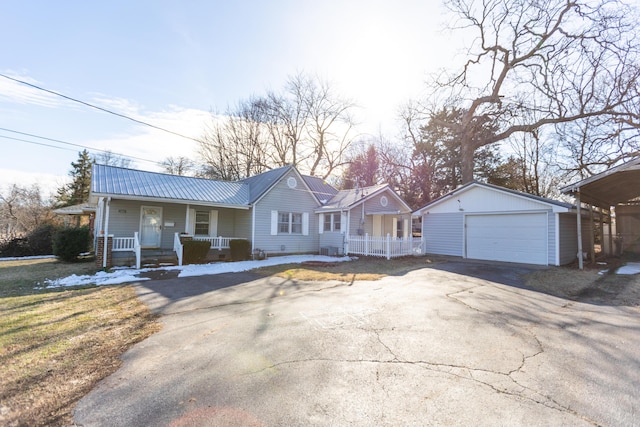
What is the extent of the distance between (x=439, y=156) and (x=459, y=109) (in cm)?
479

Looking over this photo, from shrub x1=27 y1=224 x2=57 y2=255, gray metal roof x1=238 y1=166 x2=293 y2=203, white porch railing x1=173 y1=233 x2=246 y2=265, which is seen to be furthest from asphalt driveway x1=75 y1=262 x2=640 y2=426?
shrub x1=27 y1=224 x2=57 y2=255

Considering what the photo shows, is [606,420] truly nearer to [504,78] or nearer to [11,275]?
[11,275]

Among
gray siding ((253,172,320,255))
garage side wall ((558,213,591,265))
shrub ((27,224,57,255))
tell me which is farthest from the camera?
shrub ((27,224,57,255))

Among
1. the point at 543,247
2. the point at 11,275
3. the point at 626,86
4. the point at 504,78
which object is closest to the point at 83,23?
the point at 11,275

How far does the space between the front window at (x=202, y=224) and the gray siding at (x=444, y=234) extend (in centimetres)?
1175

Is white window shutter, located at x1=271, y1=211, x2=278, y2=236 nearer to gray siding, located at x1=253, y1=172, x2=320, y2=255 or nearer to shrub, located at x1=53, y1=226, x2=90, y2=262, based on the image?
gray siding, located at x1=253, y1=172, x2=320, y2=255

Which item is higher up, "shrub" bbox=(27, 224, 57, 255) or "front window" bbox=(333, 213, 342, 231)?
"front window" bbox=(333, 213, 342, 231)

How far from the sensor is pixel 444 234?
1582 centimetres

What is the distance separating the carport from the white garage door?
1.33 meters

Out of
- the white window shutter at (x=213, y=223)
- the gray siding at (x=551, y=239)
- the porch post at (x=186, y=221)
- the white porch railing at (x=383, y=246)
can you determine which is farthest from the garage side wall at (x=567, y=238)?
the porch post at (x=186, y=221)

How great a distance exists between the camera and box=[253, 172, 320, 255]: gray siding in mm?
15984

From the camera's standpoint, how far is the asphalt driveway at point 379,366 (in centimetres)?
262

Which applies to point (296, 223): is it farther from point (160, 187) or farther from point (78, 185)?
point (78, 185)

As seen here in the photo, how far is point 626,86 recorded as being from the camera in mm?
16984
